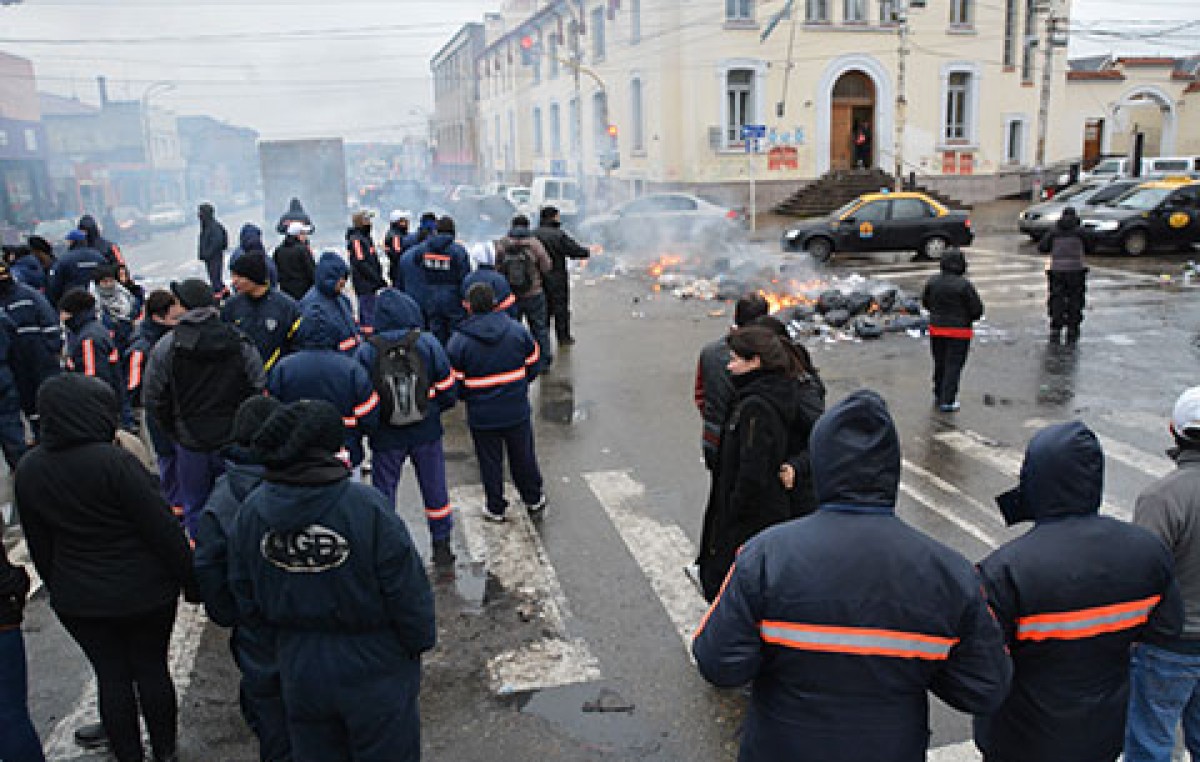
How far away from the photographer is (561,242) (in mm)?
11766

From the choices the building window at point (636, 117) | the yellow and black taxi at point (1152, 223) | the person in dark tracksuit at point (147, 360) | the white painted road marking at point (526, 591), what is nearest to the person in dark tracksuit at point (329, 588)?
the white painted road marking at point (526, 591)

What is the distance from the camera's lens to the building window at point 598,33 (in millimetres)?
37169

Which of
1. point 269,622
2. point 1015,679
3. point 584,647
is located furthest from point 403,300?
point 1015,679

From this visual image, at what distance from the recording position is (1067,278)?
38.9 feet

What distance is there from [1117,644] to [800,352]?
2203 mm

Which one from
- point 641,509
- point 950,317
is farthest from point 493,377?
point 950,317

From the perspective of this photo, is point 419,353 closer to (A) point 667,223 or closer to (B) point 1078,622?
(B) point 1078,622

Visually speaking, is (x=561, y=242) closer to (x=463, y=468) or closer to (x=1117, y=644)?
(x=463, y=468)

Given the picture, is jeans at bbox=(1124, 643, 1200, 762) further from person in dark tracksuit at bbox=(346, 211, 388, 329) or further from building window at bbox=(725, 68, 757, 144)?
building window at bbox=(725, 68, 757, 144)

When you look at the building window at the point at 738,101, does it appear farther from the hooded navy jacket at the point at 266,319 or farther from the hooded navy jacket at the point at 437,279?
the hooded navy jacket at the point at 266,319

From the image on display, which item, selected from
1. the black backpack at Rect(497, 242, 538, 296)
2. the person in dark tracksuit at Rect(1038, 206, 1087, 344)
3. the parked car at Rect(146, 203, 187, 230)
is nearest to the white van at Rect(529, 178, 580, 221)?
the black backpack at Rect(497, 242, 538, 296)

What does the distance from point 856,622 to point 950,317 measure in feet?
24.1

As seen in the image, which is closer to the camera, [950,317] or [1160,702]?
[1160,702]

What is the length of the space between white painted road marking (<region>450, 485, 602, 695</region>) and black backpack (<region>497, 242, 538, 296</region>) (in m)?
3.74
